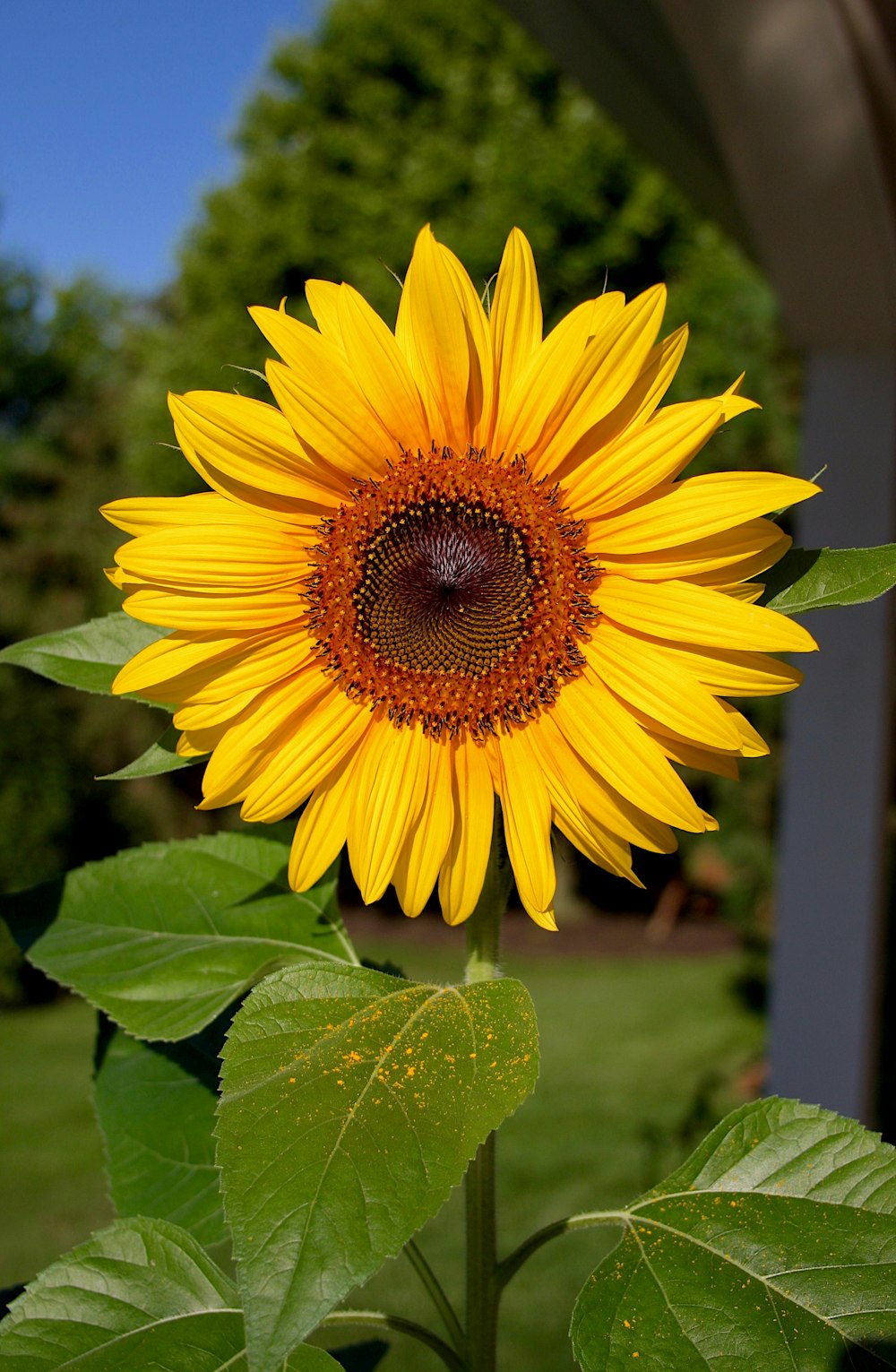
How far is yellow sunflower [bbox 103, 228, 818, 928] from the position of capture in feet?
2.03

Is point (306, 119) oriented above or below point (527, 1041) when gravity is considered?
above

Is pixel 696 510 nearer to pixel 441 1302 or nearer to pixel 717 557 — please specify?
pixel 717 557

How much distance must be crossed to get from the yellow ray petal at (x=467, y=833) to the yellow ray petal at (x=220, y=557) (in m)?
0.14

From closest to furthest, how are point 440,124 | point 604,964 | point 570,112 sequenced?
point 604,964 → point 570,112 → point 440,124

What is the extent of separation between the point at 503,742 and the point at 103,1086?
36 centimetres

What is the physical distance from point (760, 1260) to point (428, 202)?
849 centimetres

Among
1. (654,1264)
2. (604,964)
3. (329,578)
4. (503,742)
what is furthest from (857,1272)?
(604,964)

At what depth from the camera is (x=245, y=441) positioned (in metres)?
0.65

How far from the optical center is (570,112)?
840 cm

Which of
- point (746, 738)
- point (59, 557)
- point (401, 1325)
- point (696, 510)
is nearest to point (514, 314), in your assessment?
point (696, 510)

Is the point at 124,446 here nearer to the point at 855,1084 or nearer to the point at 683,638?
the point at 855,1084

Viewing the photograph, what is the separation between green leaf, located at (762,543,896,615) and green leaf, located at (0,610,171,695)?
34cm

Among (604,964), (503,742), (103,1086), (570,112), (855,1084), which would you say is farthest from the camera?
(570,112)

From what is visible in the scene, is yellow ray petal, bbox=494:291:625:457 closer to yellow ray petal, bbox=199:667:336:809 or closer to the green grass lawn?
yellow ray petal, bbox=199:667:336:809
